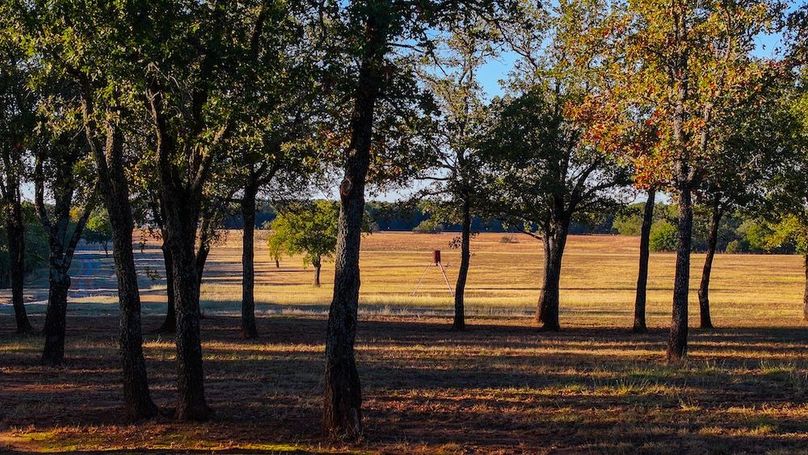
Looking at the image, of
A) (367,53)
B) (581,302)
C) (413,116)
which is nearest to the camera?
(367,53)

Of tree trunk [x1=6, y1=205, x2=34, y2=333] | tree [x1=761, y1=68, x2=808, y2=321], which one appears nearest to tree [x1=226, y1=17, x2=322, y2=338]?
tree [x1=761, y1=68, x2=808, y2=321]

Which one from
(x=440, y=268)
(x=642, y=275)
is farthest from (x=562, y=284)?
(x=642, y=275)

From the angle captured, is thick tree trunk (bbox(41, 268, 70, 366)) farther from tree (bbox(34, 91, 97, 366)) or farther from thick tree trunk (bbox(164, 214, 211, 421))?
thick tree trunk (bbox(164, 214, 211, 421))

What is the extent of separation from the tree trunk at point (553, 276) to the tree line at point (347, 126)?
11 cm

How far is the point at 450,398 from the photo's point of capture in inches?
586

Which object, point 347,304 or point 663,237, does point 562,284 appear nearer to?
point 663,237

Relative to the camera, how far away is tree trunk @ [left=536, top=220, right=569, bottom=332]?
33031mm

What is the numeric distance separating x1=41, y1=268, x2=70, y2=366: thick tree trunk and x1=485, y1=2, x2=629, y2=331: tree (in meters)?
15.5

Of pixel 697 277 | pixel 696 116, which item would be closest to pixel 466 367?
pixel 696 116

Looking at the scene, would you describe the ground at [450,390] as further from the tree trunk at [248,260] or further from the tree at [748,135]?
the tree at [748,135]

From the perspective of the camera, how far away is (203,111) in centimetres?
1116

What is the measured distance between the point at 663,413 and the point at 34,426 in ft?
33.4

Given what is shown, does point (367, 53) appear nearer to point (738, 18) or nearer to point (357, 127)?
point (357, 127)

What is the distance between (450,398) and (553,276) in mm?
19637
